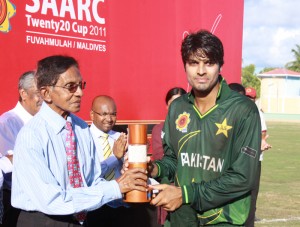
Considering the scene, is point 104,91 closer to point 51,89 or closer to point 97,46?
point 97,46

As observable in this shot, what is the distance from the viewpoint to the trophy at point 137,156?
2967 mm

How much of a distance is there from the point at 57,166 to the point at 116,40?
2260mm

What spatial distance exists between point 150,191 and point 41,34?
186 cm

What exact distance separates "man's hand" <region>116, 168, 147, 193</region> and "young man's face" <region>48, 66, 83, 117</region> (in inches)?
19.5

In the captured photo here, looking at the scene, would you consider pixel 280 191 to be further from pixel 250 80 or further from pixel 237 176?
pixel 250 80

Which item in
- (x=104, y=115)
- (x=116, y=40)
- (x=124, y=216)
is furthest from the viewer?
(x=124, y=216)

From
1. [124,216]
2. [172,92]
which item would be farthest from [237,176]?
[172,92]

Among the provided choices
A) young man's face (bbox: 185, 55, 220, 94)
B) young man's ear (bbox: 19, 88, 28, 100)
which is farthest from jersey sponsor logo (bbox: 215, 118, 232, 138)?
young man's ear (bbox: 19, 88, 28, 100)

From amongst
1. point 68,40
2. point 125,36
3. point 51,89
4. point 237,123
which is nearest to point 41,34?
→ point 68,40

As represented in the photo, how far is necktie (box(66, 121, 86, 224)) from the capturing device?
2.96 meters

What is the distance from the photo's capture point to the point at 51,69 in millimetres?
2998

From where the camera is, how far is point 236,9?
6.32 m

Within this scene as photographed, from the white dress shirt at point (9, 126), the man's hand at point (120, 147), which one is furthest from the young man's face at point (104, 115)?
the white dress shirt at point (9, 126)

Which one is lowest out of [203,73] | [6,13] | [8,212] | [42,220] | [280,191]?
[280,191]
